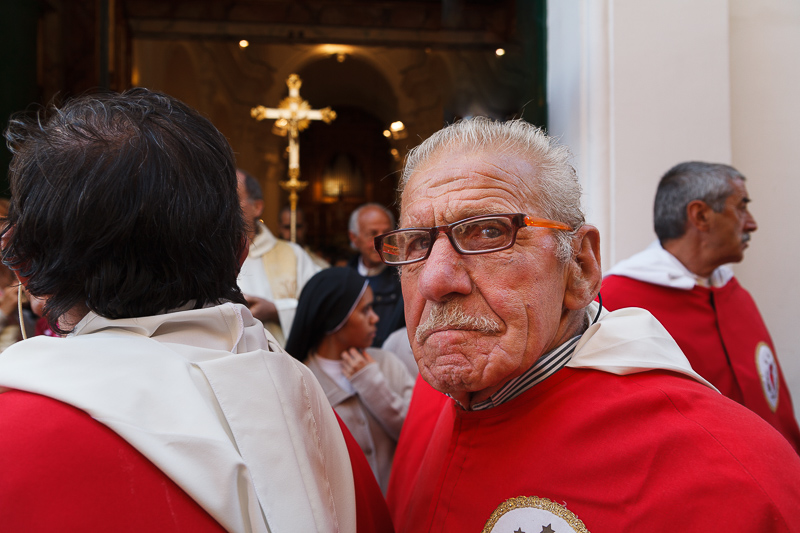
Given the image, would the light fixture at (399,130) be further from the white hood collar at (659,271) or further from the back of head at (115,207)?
the back of head at (115,207)

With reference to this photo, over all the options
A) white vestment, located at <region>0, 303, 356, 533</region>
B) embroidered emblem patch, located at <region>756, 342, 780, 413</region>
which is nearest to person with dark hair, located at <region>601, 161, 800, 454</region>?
embroidered emblem patch, located at <region>756, 342, 780, 413</region>

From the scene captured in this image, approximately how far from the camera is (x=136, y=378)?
Result: 97 cm

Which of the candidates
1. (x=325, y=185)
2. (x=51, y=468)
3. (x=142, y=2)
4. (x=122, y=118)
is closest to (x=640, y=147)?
(x=122, y=118)

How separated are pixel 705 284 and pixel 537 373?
2.13m

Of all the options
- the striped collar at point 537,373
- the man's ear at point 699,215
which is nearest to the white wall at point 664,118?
the man's ear at point 699,215

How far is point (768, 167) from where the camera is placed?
354 cm

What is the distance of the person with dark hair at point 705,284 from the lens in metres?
2.80

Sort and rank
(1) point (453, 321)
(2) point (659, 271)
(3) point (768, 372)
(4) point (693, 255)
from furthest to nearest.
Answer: (4) point (693, 255)
(2) point (659, 271)
(3) point (768, 372)
(1) point (453, 321)

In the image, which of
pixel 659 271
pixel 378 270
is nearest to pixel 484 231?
pixel 659 271

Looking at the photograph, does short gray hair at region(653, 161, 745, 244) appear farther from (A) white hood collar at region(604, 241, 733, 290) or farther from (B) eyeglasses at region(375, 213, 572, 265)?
(B) eyeglasses at region(375, 213, 572, 265)

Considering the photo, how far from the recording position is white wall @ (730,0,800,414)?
3535 millimetres

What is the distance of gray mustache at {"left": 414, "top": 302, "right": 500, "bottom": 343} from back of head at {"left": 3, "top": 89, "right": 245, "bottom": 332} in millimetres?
472

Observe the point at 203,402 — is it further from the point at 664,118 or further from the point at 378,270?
the point at 378,270

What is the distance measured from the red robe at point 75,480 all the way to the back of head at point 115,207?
8.8 inches
